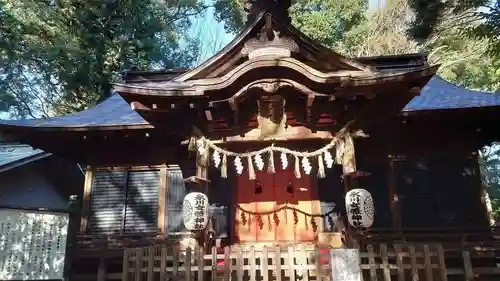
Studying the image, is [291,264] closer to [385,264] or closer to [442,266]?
[385,264]

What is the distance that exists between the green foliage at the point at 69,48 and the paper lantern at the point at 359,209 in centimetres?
1640

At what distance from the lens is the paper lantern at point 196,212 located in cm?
789

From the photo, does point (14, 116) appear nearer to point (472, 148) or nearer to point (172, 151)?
point (172, 151)

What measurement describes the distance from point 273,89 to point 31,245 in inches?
342

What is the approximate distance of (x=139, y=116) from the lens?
34.7 feet

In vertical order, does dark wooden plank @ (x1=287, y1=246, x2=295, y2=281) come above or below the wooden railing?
below

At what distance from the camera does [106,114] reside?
11.2 m

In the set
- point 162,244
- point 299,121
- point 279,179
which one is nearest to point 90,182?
point 162,244

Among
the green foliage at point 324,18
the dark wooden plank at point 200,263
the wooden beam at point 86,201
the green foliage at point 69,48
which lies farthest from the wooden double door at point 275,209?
the green foliage at point 324,18

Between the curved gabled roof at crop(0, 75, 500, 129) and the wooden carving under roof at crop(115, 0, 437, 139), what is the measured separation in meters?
1.29

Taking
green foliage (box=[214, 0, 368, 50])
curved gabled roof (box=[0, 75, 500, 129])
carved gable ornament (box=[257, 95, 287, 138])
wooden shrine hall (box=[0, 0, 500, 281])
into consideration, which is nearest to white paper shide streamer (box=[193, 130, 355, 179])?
wooden shrine hall (box=[0, 0, 500, 281])

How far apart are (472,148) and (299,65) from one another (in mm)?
5102

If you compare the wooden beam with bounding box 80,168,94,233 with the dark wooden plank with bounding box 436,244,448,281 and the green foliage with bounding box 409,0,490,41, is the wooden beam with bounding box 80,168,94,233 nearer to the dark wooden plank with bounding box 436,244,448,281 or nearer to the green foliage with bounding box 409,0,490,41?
the dark wooden plank with bounding box 436,244,448,281

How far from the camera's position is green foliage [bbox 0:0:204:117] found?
19.1 meters
